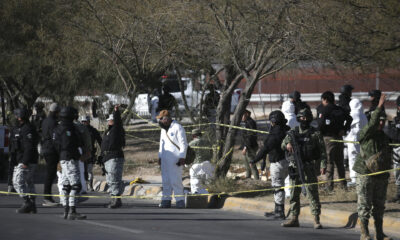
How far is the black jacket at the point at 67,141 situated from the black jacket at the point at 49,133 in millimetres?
1314

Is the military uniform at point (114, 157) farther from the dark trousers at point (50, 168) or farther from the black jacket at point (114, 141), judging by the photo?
the dark trousers at point (50, 168)

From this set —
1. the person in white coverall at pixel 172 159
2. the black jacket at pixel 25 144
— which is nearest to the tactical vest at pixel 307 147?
the person in white coverall at pixel 172 159

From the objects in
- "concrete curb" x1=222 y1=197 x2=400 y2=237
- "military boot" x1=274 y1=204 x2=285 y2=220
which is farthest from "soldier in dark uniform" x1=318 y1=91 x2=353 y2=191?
"military boot" x1=274 y1=204 x2=285 y2=220

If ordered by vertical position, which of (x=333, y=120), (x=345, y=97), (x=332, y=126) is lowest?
(x=332, y=126)

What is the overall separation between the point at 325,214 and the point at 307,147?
1.46m

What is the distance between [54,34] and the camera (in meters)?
20.9

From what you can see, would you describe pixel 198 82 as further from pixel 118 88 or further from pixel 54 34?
pixel 54 34

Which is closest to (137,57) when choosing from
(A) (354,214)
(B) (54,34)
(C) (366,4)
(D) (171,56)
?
(D) (171,56)

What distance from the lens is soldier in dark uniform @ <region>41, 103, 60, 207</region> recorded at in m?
13.2

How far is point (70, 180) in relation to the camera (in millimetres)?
11656

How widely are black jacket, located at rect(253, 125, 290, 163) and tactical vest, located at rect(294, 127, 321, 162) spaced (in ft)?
3.16

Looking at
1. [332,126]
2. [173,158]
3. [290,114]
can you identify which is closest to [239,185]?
[173,158]

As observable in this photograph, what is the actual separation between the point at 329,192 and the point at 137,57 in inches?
243

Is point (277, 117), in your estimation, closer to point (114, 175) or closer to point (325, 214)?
point (325, 214)
